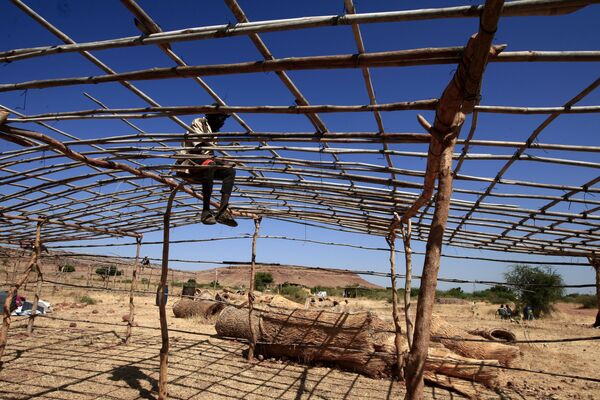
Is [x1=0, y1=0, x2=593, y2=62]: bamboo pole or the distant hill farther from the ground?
[x1=0, y1=0, x2=593, y2=62]: bamboo pole

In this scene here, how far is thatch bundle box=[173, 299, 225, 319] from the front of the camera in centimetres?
1498

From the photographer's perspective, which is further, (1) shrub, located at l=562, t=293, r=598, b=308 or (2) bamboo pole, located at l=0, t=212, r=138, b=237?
(1) shrub, located at l=562, t=293, r=598, b=308

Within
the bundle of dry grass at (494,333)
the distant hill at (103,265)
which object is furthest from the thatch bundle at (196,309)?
the bundle of dry grass at (494,333)

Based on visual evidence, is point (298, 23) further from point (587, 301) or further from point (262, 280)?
point (587, 301)

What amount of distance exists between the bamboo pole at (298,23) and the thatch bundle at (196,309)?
1277 centimetres

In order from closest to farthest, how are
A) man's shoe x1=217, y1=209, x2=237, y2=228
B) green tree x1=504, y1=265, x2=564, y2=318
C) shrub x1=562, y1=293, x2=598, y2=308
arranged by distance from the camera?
1. man's shoe x1=217, y1=209, x2=237, y2=228
2. green tree x1=504, y1=265, x2=564, y2=318
3. shrub x1=562, y1=293, x2=598, y2=308

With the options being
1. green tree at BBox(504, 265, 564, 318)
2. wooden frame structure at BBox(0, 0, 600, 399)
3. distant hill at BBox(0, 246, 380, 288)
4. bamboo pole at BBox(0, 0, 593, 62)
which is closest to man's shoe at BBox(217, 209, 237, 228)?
wooden frame structure at BBox(0, 0, 600, 399)

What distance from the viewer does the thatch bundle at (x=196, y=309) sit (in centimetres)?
1498

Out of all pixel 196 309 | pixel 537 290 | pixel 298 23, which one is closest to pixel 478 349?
pixel 298 23

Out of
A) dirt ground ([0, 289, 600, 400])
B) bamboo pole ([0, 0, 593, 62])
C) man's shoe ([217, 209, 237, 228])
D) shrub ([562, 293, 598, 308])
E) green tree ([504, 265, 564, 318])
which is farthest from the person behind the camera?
shrub ([562, 293, 598, 308])

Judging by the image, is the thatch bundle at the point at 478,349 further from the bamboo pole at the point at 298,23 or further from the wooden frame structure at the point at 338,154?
the bamboo pole at the point at 298,23

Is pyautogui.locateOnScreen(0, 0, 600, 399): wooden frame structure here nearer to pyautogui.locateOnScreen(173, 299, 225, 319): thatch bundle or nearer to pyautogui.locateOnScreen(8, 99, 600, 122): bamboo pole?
pyautogui.locateOnScreen(8, 99, 600, 122): bamboo pole

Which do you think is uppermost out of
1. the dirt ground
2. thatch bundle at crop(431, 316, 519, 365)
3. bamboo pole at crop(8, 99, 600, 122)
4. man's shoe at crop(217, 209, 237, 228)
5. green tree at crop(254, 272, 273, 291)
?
bamboo pole at crop(8, 99, 600, 122)

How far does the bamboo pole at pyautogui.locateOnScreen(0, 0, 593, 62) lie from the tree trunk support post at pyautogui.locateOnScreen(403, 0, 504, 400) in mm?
261
